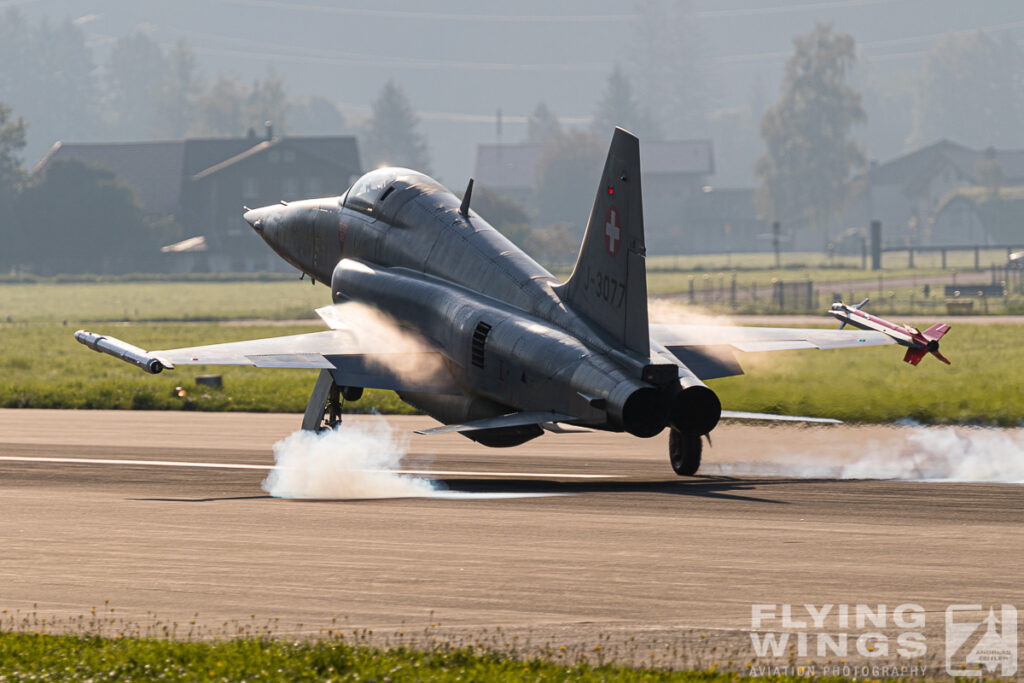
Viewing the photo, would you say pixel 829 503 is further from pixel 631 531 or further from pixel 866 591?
pixel 866 591

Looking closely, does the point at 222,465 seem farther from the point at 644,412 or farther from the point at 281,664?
the point at 281,664

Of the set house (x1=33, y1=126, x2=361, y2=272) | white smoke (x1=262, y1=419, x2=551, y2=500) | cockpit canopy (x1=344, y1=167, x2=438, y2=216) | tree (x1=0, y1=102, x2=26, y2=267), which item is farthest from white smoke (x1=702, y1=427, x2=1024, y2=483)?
house (x1=33, y1=126, x2=361, y2=272)

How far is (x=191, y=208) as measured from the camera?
154m

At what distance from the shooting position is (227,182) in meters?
155

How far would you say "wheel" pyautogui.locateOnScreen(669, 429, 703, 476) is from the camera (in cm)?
2017

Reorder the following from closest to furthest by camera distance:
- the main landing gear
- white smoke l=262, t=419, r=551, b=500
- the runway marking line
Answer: white smoke l=262, t=419, r=551, b=500 → the runway marking line → the main landing gear

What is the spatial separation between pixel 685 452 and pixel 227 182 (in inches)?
5546

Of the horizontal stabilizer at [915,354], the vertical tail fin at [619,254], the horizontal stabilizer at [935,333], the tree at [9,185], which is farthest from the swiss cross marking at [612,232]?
the tree at [9,185]

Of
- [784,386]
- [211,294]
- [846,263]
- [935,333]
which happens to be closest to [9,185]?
[211,294]

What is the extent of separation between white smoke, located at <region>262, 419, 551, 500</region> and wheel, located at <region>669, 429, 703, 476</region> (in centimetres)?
256

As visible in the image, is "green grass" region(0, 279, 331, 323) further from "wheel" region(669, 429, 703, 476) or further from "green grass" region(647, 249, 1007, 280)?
"wheel" region(669, 429, 703, 476)

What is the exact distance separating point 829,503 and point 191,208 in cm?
14413

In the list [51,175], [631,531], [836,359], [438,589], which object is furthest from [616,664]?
[51,175]

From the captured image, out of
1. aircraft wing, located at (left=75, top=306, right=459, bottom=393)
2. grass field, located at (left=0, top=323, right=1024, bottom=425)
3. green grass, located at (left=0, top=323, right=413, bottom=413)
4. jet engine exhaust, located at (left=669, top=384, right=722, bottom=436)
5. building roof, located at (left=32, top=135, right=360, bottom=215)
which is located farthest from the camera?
building roof, located at (left=32, top=135, right=360, bottom=215)
